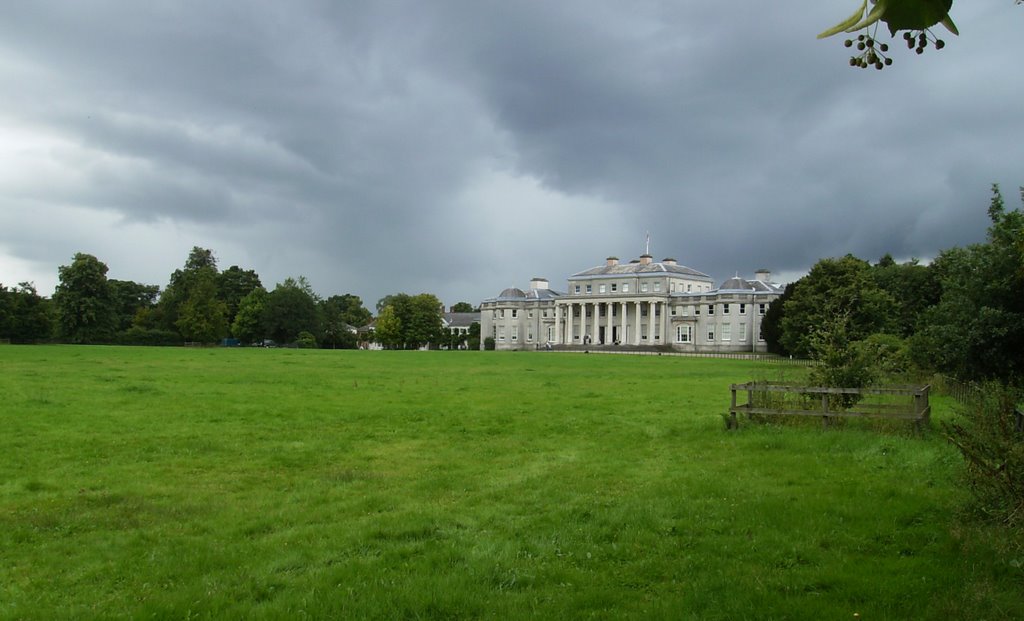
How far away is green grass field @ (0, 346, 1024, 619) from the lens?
648 cm

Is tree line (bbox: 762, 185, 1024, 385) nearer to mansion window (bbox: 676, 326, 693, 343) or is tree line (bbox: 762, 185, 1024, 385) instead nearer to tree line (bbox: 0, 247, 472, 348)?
mansion window (bbox: 676, 326, 693, 343)

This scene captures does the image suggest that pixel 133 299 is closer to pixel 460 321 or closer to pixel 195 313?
pixel 195 313

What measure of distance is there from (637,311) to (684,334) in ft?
27.4

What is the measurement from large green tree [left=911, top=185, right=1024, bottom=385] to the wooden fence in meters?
5.96

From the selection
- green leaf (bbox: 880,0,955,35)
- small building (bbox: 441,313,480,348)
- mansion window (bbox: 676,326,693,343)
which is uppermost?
small building (bbox: 441,313,480,348)

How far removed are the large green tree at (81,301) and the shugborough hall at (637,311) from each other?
65179 mm

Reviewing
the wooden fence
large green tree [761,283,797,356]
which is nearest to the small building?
large green tree [761,283,797,356]

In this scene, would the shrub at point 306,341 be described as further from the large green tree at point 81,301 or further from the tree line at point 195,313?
the large green tree at point 81,301

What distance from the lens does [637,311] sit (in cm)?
12100

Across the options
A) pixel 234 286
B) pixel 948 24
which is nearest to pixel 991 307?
pixel 948 24

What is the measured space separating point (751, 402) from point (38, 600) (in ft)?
49.6

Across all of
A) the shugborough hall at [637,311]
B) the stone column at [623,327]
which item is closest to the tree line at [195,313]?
the shugborough hall at [637,311]

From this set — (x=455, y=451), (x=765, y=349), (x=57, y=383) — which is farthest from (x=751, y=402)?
(x=765, y=349)

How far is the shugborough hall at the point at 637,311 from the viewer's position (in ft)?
370
